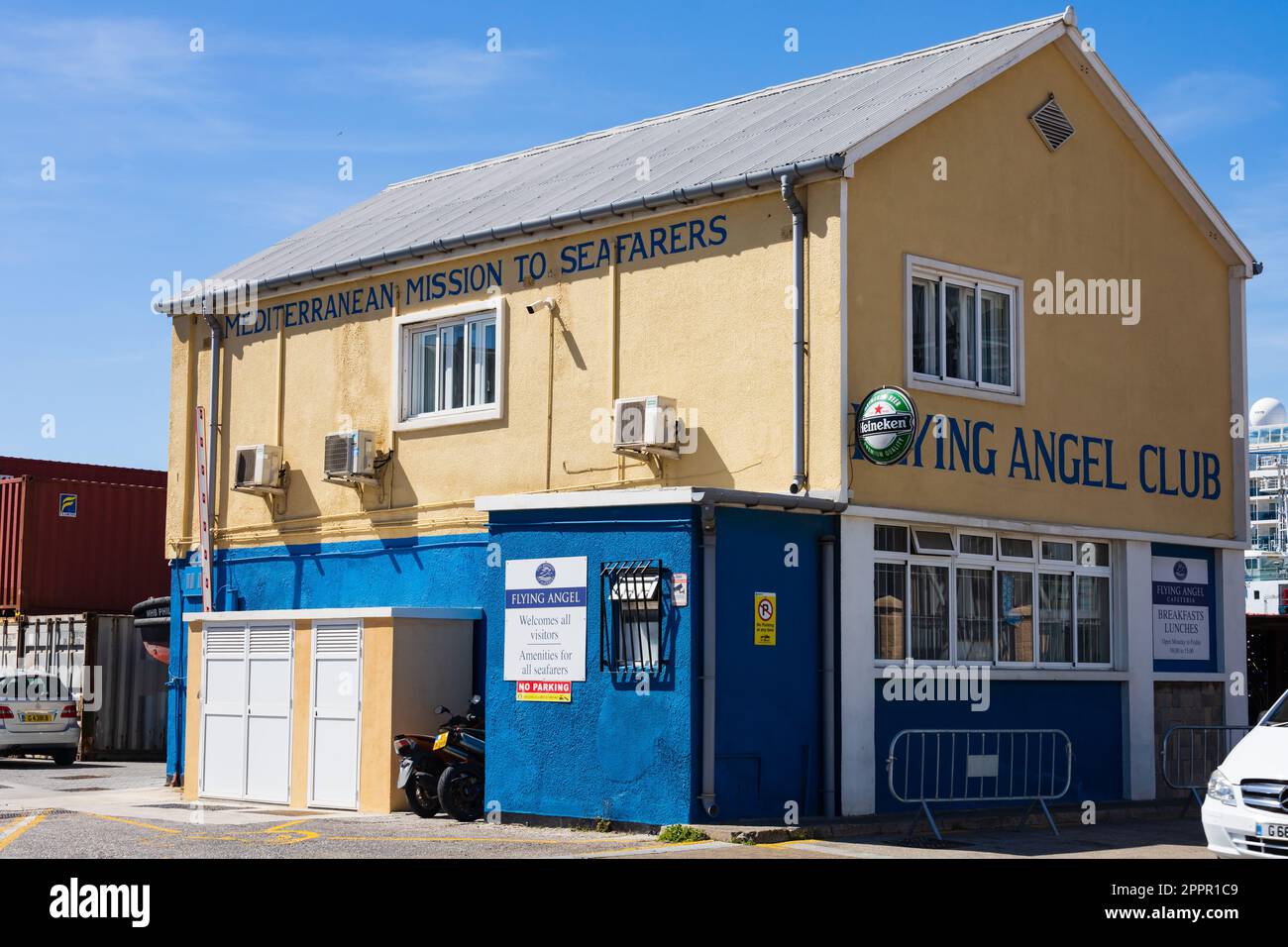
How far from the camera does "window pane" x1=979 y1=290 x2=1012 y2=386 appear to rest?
18016mm

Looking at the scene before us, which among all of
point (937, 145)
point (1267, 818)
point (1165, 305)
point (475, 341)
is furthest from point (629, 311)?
point (1267, 818)

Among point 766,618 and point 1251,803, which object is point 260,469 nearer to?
point 766,618

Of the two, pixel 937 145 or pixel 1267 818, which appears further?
pixel 937 145

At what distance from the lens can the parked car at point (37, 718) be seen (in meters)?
27.4

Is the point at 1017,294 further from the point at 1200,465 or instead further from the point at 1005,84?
the point at 1200,465

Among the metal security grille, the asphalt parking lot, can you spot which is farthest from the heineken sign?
the asphalt parking lot

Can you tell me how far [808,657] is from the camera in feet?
52.7

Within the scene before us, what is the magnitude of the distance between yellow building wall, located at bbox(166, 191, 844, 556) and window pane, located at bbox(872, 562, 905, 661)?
127 centimetres

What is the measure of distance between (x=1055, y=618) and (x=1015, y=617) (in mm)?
734

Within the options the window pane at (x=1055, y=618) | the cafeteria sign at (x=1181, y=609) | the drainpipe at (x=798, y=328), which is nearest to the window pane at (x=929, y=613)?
the window pane at (x=1055, y=618)

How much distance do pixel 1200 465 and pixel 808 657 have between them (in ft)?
22.7

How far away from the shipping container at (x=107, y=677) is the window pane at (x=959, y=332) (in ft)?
56.9

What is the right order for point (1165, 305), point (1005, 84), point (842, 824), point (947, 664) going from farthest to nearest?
point (1165, 305) < point (1005, 84) < point (947, 664) < point (842, 824)

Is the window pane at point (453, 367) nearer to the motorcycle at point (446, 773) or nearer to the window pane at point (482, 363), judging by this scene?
the window pane at point (482, 363)
